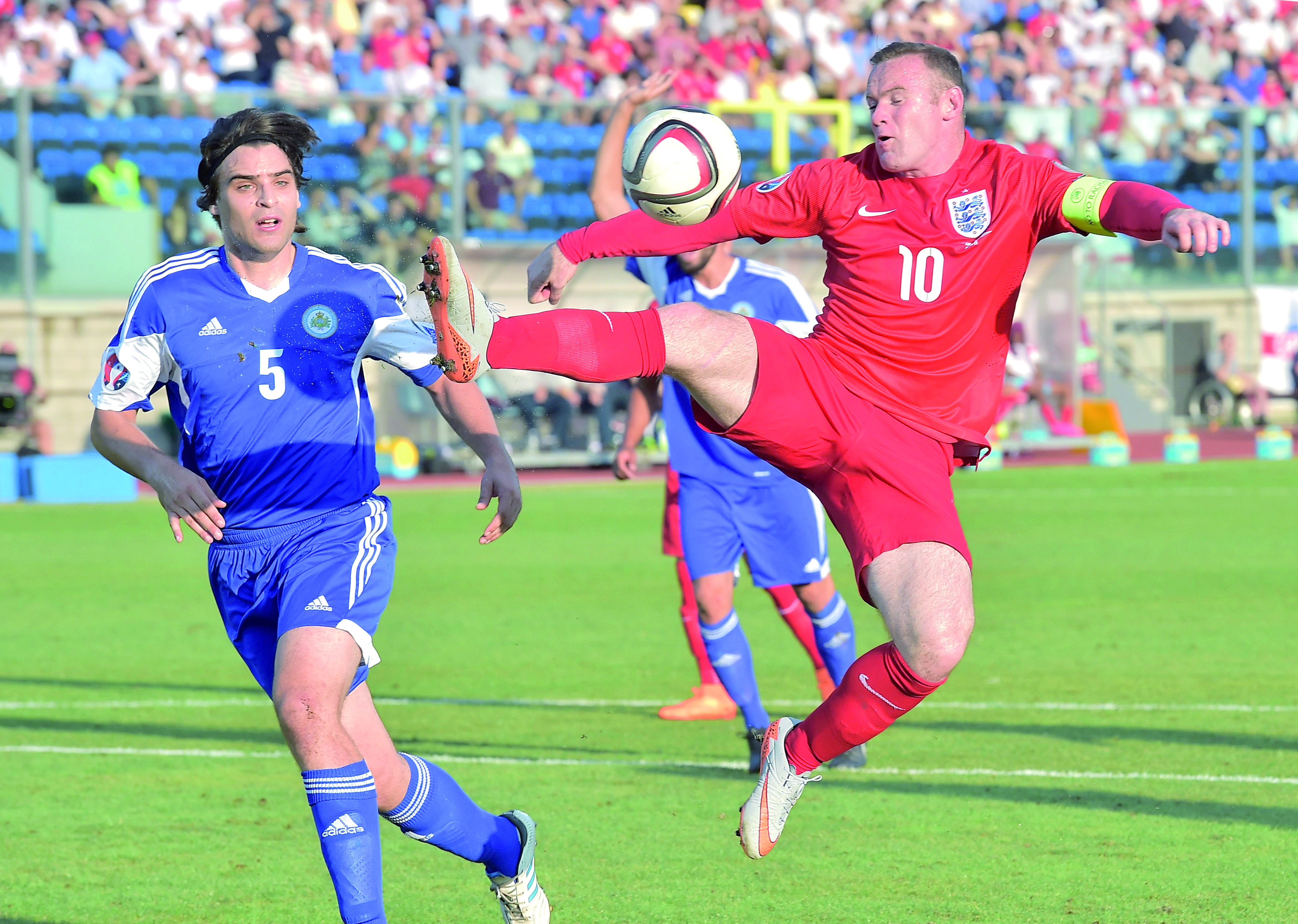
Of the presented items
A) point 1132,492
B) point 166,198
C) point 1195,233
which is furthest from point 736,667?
point 166,198

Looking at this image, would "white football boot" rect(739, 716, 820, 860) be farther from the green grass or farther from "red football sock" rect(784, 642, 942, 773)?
the green grass

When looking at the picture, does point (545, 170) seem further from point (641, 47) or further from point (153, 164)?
point (641, 47)

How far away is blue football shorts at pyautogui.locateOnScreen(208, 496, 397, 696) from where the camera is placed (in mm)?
4270

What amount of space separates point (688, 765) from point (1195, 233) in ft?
12.3

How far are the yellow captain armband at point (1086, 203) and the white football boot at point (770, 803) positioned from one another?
1.56 metres

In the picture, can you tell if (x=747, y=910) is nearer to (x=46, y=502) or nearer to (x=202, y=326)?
(x=202, y=326)

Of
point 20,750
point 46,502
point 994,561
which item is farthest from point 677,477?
point 46,502

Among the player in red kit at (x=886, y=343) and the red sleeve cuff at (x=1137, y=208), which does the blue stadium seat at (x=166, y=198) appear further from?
the red sleeve cuff at (x=1137, y=208)

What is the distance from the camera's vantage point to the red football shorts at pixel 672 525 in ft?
27.4

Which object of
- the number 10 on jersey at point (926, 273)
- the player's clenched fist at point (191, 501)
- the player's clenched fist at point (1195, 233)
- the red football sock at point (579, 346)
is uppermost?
the player's clenched fist at point (1195, 233)

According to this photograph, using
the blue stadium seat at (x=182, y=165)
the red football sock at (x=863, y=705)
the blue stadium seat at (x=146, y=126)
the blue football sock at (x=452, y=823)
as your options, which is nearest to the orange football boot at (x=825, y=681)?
the red football sock at (x=863, y=705)

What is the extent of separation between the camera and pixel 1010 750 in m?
7.14

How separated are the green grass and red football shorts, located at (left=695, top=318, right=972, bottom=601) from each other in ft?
3.84

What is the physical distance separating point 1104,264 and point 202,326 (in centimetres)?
2318
